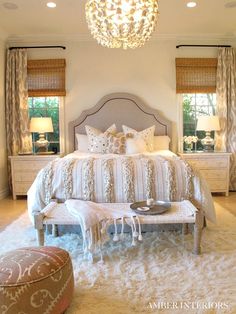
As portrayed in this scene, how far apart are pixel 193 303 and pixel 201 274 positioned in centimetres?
42

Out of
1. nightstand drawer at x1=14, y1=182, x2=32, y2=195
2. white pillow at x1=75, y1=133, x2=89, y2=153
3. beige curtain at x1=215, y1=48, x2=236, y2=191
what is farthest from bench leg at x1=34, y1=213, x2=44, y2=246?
beige curtain at x1=215, y1=48, x2=236, y2=191

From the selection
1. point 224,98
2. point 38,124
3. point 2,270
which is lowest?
point 2,270

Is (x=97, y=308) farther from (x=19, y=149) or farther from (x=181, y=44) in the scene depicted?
(x=181, y=44)

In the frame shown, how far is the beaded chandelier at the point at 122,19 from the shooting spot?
2.62 m

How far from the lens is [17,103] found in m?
5.56

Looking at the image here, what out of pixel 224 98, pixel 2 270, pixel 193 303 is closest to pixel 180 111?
pixel 224 98

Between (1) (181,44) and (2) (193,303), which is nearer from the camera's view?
(2) (193,303)

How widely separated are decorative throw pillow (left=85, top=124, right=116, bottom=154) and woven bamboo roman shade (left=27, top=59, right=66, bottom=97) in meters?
0.92

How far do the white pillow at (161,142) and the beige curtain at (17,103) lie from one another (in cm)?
231

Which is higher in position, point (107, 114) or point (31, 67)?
point (31, 67)

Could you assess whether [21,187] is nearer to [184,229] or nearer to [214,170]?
[184,229]

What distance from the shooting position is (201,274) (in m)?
2.46

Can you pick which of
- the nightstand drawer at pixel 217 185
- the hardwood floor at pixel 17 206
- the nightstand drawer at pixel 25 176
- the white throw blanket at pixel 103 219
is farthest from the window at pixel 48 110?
the white throw blanket at pixel 103 219

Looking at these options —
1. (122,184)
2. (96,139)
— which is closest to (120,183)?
(122,184)
